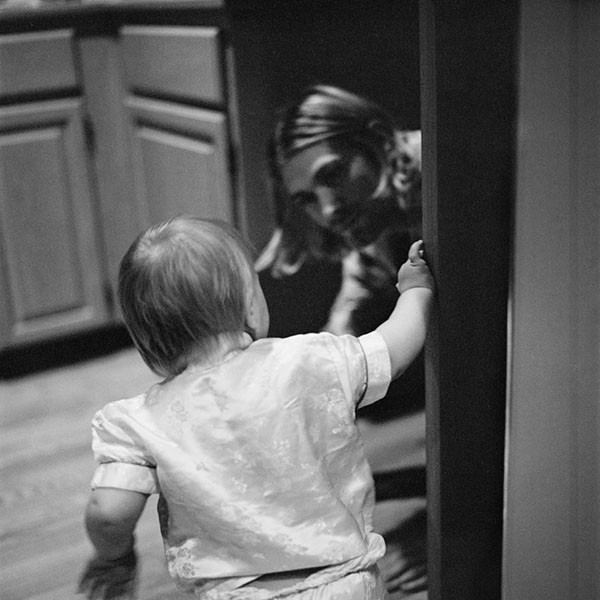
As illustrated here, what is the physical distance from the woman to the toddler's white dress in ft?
1.33

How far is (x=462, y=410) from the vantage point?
2.48 ft

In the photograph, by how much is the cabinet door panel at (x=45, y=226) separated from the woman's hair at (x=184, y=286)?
48.1 inches

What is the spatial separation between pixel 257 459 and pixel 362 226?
66 centimetres

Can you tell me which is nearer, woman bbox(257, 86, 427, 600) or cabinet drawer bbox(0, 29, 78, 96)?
woman bbox(257, 86, 427, 600)

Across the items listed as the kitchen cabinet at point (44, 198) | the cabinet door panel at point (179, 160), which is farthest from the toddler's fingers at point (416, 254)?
the kitchen cabinet at point (44, 198)

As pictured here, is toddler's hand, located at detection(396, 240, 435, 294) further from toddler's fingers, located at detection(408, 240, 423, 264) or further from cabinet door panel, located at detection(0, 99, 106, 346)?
cabinet door panel, located at detection(0, 99, 106, 346)

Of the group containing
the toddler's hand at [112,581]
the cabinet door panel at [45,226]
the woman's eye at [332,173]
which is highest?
the woman's eye at [332,173]

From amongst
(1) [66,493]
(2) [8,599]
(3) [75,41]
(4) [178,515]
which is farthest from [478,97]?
(3) [75,41]

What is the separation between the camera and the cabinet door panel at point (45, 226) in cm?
A: 180

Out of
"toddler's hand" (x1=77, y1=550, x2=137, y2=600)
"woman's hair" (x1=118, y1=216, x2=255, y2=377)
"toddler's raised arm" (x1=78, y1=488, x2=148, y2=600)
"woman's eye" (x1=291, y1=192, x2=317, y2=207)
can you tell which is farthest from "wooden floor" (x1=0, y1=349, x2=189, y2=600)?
"woman's eye" (x1=291, y1=192, x2=317, y2=207)

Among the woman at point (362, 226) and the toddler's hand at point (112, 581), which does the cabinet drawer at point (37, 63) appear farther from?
the toddler's hand at point (112, 581)

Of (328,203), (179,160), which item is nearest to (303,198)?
(328,203)

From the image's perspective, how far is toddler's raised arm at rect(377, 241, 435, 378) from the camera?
2.33 feet

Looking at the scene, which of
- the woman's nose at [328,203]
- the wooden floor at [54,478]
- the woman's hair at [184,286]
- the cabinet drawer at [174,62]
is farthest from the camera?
the cabinet drawer at [174,62]
